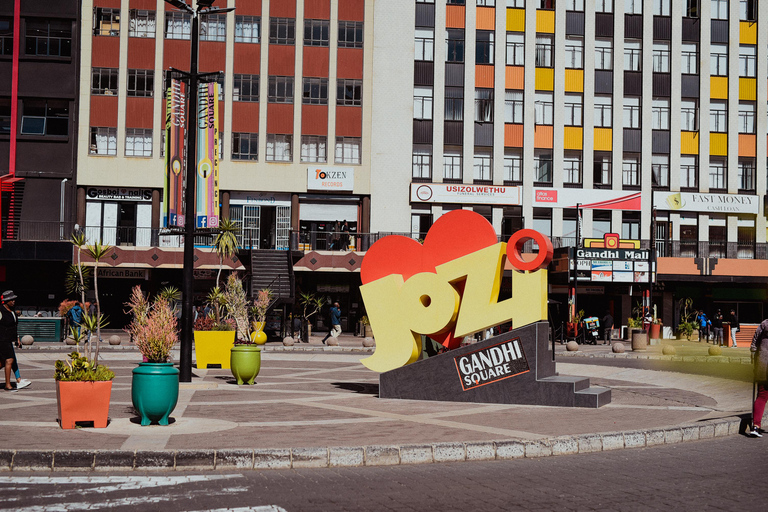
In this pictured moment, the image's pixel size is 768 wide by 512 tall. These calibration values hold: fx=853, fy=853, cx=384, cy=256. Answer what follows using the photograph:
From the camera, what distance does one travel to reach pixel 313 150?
1882 inches

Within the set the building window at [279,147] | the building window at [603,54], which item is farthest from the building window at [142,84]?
the building window at [603,54]

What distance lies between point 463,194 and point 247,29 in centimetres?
1526

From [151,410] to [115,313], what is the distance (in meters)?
36.5

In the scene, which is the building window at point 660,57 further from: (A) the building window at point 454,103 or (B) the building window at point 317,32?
(B) the building window at point 317,32

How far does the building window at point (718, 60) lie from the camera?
51438 millimetres

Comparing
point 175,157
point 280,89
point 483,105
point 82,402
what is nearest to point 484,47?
point 483,105

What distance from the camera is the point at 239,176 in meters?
47.2

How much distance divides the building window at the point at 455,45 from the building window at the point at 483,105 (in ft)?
7.39

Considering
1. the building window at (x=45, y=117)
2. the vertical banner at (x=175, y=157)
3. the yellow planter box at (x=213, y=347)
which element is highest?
the building window at (x=45, y=117)

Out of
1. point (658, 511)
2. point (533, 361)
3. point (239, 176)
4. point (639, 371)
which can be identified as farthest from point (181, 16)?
point (658, 511)

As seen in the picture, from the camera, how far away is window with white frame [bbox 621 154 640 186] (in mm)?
50531

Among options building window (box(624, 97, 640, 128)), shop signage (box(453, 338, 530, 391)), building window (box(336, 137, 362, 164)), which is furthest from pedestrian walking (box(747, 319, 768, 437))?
building window (box(624, 97, 640, 128))

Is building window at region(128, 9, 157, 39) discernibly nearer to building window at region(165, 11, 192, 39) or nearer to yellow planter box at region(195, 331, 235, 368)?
building window at region(165, 11, 192, 39)

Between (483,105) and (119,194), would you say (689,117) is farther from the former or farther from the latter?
(119,194)
